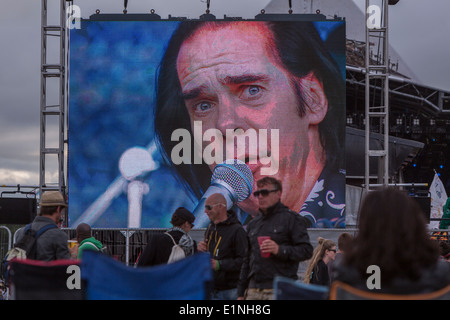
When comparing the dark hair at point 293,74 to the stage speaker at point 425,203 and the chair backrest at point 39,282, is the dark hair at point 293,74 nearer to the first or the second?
the stage speaker at point 425,203

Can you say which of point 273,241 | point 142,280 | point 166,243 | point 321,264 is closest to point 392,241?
point 142,280

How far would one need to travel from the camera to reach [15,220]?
45.3ft

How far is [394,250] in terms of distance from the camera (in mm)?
3355

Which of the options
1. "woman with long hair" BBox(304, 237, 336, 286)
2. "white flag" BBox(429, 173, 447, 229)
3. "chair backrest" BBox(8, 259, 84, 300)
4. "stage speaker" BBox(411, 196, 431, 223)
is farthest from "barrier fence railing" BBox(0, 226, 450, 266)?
"white flag" BBox(429, 173, 447, 229)

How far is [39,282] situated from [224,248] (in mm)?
2257

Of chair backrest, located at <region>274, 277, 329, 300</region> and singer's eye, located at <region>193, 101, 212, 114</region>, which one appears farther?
singer's eye, located at <region>193, 101, 212, 114</region>

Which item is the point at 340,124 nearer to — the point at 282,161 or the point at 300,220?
the point at 282,161

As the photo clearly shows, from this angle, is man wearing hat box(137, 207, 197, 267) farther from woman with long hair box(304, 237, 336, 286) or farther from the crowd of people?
woman with long hair box(304, 237, 336, 286)

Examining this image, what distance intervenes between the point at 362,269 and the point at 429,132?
81.5 feet

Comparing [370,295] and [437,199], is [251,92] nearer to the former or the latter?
[370,295]

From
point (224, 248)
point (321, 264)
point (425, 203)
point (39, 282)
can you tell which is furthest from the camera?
point (425, 203)

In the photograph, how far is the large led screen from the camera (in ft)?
49.5

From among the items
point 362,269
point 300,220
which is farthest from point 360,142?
point 362,269

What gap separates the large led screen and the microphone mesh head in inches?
0.8
